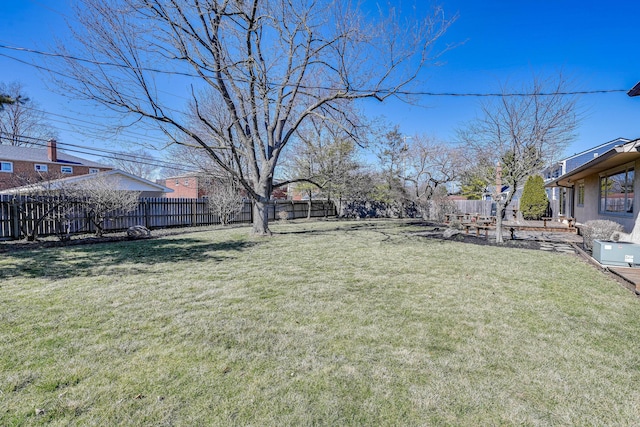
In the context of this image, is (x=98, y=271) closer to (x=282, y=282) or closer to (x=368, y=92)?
(x=282, y=282)

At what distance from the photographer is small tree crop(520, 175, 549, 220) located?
61.3 ft

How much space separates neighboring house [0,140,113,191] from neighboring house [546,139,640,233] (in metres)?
26.9

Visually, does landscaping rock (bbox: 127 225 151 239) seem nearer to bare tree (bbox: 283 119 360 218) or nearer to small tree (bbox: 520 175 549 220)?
bare tree (bbox: 283 119 360 218)

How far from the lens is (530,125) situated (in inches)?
343

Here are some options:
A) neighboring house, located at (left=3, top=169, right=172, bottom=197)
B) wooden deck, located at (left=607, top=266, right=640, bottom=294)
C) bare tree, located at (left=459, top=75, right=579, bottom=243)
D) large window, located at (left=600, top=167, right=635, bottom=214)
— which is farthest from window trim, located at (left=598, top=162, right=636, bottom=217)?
neighboring house, located at (left=3, top=169, right=172, bottom=197)

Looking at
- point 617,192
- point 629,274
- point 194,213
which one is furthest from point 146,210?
point 617,192

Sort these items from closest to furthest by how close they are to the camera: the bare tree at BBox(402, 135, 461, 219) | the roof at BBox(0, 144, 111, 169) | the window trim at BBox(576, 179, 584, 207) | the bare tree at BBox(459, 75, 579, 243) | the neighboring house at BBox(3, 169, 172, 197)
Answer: the bare tree at BBox(459, 75, 579, 243) → the neighboring house at BBox(3, 169, 172, 197) → the window trim at BBox(576, 179, 584, 207) → the roof at BBox(0, 144, 111, 169) → the bare tree at BBox(402, 135, 461, 219)

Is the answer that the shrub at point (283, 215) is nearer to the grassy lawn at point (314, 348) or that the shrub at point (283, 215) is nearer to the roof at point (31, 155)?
the grassy lawn at point (314, 348)

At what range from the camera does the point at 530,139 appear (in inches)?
343

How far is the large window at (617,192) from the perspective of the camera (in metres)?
7.97

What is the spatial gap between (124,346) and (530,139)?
403 inches

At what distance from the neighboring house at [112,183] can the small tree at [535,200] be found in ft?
70.0

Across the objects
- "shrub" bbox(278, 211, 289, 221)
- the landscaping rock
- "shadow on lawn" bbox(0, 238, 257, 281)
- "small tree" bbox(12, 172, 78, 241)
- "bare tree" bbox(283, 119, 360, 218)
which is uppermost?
"bare tree" bbox(283, 119, 360, 218)

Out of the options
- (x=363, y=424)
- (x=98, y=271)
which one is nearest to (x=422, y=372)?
(x=363, y=424)
